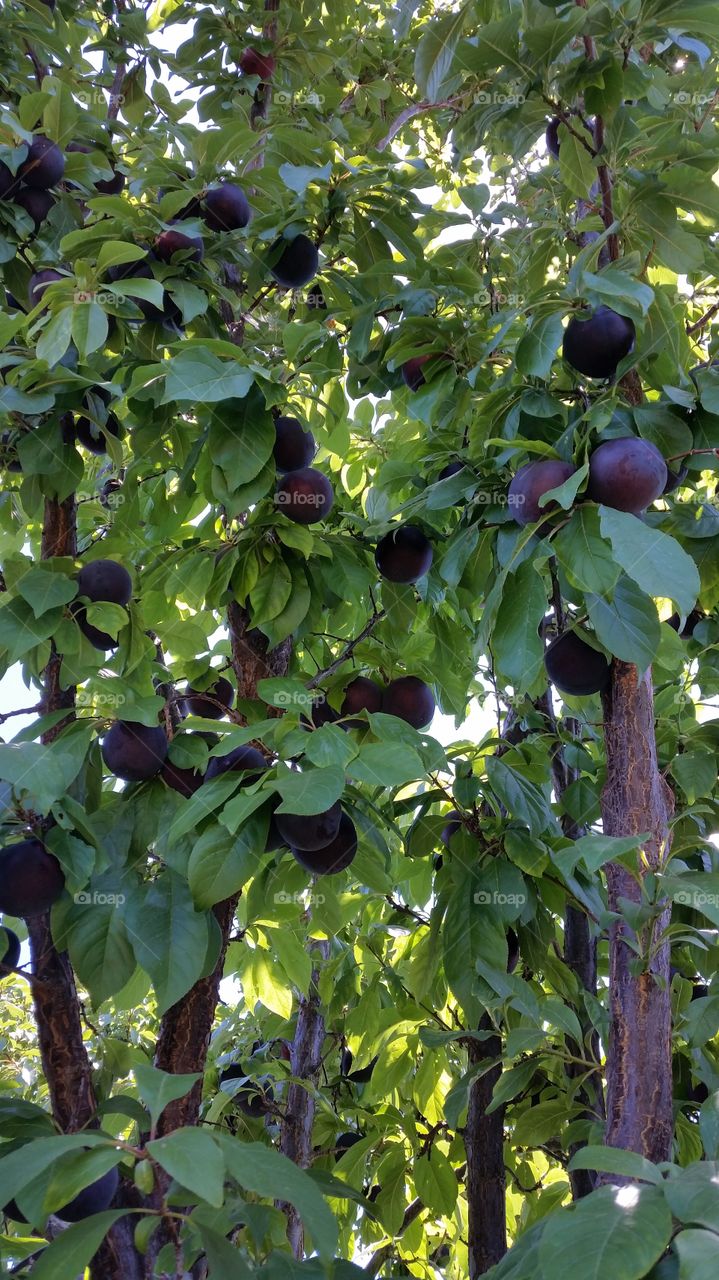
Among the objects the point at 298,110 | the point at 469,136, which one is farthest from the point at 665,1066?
the point at 298,110

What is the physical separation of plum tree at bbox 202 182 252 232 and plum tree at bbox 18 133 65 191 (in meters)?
0.35

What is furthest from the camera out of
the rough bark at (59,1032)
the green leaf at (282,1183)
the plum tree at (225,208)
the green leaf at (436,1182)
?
the green leaf at (436,1182)

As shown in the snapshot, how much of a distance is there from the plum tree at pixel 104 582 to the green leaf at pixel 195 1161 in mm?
1229

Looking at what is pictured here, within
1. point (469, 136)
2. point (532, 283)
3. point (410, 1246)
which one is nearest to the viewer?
point (469, 136)

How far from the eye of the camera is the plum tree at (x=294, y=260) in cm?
237

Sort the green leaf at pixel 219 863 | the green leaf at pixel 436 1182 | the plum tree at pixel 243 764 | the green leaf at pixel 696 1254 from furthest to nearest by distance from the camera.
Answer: the green leaf at pixel 436 1182
the plum tree at pixel 243 764
the green leaf at pixel 219 863
the green leaf at pixel 696 1254

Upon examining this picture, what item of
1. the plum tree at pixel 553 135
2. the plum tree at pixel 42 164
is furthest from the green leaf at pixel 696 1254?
the plum tree at pixel 42 164

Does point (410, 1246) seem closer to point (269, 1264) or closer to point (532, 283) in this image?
Answer: point (269, 1264)

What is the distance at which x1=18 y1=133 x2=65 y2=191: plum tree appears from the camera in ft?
7.78

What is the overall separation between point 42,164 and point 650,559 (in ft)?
5.72

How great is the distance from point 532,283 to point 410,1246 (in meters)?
2.51

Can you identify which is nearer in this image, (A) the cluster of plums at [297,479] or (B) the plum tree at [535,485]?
(B) the plum tree at [535,485]

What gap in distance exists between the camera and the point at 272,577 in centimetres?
223

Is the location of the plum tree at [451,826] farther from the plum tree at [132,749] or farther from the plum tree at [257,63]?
the plum tree at [257,63]
